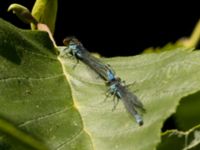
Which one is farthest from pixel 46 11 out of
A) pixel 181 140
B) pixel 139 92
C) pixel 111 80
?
pixel 181 140

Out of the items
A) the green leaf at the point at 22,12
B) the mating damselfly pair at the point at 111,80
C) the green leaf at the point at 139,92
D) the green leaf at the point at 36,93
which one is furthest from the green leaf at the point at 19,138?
the green leaf at the point at 22,12

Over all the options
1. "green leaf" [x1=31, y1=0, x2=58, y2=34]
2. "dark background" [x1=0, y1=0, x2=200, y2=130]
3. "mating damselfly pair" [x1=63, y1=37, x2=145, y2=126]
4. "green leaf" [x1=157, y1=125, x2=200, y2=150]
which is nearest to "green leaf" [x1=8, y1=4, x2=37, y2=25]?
"green leaf" [x1=31, y1=0, x2=58, y2=34]

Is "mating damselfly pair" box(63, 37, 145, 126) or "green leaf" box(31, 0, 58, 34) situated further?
"green leaf" box(31, 0, 58, 34)

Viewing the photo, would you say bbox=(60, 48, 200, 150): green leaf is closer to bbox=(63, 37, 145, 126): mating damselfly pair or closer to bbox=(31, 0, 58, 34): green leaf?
bbox=(63, 37, 145, 126): mating damselfly pair

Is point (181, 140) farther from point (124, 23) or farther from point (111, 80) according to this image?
point (124, 23)

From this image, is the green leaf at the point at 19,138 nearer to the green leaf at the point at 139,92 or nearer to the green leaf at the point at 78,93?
the green leaf at the point at 78,93

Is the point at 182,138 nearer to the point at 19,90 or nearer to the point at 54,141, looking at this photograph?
the point at 54,141
